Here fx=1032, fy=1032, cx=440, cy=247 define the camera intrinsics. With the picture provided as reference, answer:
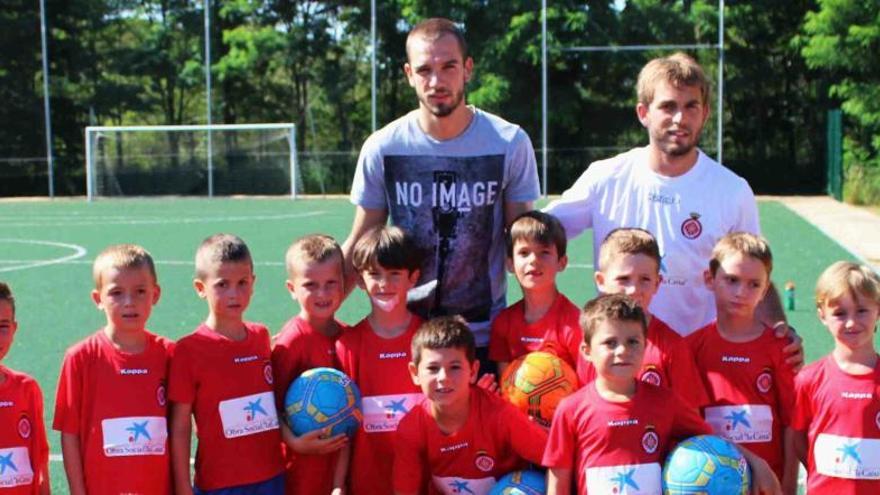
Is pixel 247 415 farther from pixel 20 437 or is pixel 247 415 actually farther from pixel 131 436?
pixel 20 437

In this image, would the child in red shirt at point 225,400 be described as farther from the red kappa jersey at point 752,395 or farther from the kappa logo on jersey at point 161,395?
the red kappa jersey at point 752,395

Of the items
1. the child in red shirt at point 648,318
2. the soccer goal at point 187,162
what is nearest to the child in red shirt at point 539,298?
the child in red shirt at point 648,318

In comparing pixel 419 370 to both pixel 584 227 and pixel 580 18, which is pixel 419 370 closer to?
pixel 584 227

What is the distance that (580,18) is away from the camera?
30.8 metres

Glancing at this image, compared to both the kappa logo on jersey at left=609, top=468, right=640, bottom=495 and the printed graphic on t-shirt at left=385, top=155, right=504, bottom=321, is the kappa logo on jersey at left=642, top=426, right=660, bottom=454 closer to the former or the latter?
the kappa logo on jersey at left=609, top=468, right=640, bottom=495

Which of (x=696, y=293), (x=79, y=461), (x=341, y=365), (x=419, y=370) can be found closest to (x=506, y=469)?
(x=419, y=370)

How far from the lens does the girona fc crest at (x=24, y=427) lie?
401 cm

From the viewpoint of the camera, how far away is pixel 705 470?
3.69 metres

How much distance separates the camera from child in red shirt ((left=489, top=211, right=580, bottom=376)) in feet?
14.1

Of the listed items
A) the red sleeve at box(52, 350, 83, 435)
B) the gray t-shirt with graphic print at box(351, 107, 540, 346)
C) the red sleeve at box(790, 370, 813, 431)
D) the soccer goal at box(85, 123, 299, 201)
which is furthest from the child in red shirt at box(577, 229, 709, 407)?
the soccer goal at box(85, 123, 299, 201)

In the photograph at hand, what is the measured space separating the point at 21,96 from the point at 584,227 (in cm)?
3618

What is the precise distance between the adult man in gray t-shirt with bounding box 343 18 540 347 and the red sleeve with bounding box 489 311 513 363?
224mm

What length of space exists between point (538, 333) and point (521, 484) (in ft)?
2.19

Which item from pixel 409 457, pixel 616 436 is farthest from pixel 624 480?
pixel 409 457
